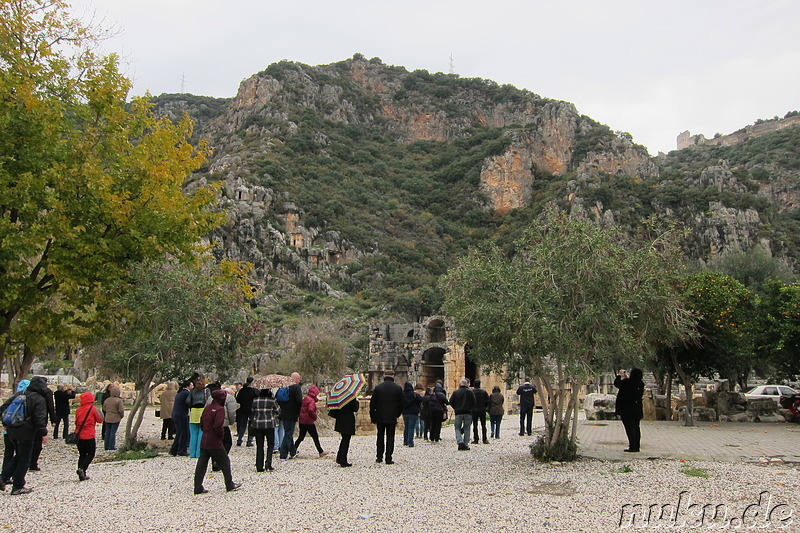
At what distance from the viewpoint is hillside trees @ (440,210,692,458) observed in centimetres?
988

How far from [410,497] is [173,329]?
21.7 ft

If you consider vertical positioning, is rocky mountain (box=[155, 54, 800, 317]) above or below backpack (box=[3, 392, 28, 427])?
above

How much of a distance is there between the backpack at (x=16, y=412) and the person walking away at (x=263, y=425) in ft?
11.0

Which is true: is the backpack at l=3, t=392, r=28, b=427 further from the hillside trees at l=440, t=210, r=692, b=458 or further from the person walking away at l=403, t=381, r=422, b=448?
the person walking away at l=403, t=381, r=422, b=448

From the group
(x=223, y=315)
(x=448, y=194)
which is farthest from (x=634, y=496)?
(x=448, y=194)

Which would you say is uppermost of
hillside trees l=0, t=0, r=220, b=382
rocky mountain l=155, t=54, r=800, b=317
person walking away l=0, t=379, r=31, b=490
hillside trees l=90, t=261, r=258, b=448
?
rocky mountain l=155, t=54, r=800, b=317

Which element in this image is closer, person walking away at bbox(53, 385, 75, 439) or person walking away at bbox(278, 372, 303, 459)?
person walking away at bbox(278, 372, 303, 459)

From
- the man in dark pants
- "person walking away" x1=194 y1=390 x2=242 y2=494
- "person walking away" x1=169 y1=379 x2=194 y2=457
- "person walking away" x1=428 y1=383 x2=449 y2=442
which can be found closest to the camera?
"person walking away" x1=194 y1=390 x2=242 y2=494

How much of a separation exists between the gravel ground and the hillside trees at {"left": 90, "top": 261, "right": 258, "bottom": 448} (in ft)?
6.87

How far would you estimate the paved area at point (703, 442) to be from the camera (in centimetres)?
1099

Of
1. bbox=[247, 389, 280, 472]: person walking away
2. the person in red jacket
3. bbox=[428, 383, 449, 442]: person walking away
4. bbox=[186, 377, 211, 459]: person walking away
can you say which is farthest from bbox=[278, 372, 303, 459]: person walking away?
bbox=[428, 383, 449, 442]: person walking away

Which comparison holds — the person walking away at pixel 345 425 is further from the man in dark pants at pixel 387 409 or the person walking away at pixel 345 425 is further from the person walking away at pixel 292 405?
the person walking away at pixel 292 405

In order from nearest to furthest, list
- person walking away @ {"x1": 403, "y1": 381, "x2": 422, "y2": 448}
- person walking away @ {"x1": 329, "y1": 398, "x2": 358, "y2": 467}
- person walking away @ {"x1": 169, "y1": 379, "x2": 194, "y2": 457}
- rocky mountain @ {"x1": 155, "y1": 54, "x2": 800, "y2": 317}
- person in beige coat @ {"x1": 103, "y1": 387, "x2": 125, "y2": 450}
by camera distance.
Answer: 1. person walking away @ {"x1": 329, "y1": 398, "x2": 358, "y2": 467}
2. person walking away @ {"x1": 169, "y1": 379, "x2": 194, "y2": 457}
3. person in beige coat @ {"x1": 103, "y1": 387, "x2": 125, "y2": 450}
4. person walking away @ {"x1": 403, "y1": 381, "x2": 422, "y2": 448}
5. rocky mountain @ {"x1": 155, "y1": 54, "x2": 800, "y2": 317}

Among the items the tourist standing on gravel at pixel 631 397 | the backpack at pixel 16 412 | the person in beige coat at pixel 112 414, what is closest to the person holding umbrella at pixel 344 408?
the backpack at pixel 16 412
